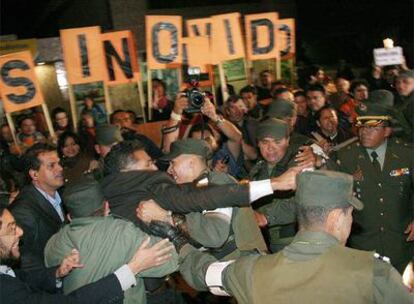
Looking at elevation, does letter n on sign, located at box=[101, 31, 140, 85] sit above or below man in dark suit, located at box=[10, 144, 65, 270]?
above

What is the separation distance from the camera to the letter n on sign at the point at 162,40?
8.88m

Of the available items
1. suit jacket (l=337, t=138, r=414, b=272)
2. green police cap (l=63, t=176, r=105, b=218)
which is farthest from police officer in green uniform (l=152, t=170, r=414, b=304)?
suit jacket (l=337, t=138, r=414, b=272)

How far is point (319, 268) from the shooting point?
2240 mm

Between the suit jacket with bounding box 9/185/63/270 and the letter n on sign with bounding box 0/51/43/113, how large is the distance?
353 cm

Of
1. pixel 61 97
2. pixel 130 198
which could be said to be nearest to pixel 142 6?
pixel 61 97

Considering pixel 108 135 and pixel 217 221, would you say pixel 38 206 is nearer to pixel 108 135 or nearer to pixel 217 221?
pixel 108 135

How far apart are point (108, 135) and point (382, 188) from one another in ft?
10.7

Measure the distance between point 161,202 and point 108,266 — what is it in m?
0.57

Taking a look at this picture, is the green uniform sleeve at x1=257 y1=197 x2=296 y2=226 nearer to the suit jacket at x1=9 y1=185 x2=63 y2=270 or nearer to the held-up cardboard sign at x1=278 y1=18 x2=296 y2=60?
Answer: the suit jacket at x1=9 y1=185 x2=63 y2=270

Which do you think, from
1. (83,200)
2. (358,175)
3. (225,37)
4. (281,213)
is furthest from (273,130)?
(225,37)

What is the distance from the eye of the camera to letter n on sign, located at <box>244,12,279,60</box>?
9.55 m

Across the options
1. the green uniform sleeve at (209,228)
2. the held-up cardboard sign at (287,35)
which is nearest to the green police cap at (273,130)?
the green uniform sleeve at (209,228)

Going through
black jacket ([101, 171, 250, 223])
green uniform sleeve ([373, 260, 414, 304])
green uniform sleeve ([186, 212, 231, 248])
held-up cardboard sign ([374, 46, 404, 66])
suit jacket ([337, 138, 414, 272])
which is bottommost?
suit jacket ([337, 138, 414, 272])

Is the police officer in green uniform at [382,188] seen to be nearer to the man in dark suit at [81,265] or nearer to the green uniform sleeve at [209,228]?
the green uniform sleeve at [209,228]
